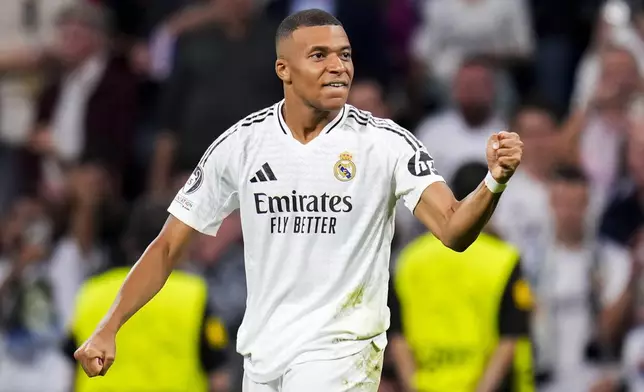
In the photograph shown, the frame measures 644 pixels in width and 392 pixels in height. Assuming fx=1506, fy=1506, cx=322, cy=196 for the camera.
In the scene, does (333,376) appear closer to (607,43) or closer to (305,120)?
(305,120)

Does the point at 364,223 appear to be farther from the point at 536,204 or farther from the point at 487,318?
the point at 536,204

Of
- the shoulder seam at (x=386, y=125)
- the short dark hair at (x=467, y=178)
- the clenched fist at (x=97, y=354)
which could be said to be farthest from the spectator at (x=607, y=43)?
the clenched fist at (x=97, y=354)

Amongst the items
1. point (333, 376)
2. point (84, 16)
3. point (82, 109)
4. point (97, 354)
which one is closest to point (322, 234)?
point (333, 376)

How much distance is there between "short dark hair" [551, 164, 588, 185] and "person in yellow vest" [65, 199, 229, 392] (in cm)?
373

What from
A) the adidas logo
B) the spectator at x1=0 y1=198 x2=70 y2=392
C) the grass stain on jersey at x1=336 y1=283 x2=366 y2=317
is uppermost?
the adidas logo

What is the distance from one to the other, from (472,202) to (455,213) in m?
0.10

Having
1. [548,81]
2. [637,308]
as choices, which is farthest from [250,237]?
[548,81]

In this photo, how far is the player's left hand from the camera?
5.10 meters

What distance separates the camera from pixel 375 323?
5676 mm

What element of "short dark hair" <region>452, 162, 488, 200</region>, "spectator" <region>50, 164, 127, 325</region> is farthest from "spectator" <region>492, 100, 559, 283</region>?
"spectator" <region>50, 164, 127, 325</region>

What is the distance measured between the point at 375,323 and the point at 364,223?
1.25 ft

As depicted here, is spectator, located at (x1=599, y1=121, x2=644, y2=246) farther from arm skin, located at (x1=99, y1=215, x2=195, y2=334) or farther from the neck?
arm skin, located at (x1=99, y1=215, x2=195, y2=334)

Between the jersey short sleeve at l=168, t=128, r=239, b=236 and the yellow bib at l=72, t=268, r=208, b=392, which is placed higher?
the jersey short sleeve at l=168, t=128, r=239, b=236

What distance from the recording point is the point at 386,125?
5.73 meters
